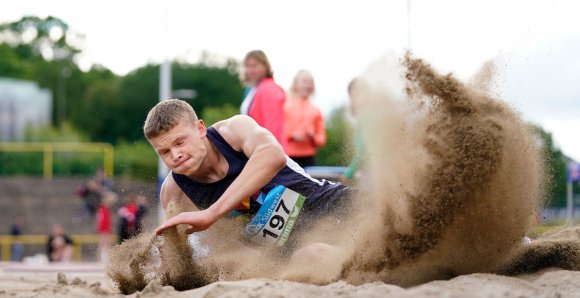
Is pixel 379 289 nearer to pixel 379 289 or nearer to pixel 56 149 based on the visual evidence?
pixel 379 289

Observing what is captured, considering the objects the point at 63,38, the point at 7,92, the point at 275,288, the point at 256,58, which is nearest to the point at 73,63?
the point at 63,38

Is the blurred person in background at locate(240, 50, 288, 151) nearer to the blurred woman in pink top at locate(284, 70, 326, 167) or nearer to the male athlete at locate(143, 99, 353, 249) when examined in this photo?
the blurred woman in pink top at locate(284, 70, 326, 167)

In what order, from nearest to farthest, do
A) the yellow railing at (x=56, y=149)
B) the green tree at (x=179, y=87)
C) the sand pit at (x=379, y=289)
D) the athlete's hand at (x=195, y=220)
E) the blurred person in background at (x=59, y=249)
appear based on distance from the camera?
the sand pit at (x=379, y=289)
the athlete's hand at (x=195, y=220)
the blurred person in background at (x=59, y=249)
the yellow railing at (x=56, y=149)
the green tree at (x=179, y=87)

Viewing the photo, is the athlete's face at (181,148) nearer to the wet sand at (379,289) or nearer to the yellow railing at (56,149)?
the wet sand at (379,289)

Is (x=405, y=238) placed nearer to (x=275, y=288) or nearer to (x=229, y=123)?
(x=275, y=288)

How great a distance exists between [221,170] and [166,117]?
50cm

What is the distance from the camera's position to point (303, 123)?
381 inches

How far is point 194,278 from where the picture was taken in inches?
196

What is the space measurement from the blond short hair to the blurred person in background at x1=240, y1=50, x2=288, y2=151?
3637 millimetres

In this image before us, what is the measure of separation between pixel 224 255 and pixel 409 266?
3.68ft

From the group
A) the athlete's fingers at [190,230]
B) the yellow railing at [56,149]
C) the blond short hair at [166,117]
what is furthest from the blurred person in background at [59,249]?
the athlete's fingers at [190,230]

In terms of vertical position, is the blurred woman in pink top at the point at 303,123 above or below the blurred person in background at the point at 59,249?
above

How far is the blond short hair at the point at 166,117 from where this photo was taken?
4.86 meters

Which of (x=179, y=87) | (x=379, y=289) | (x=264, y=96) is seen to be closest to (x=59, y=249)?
(x=264, y=96)
